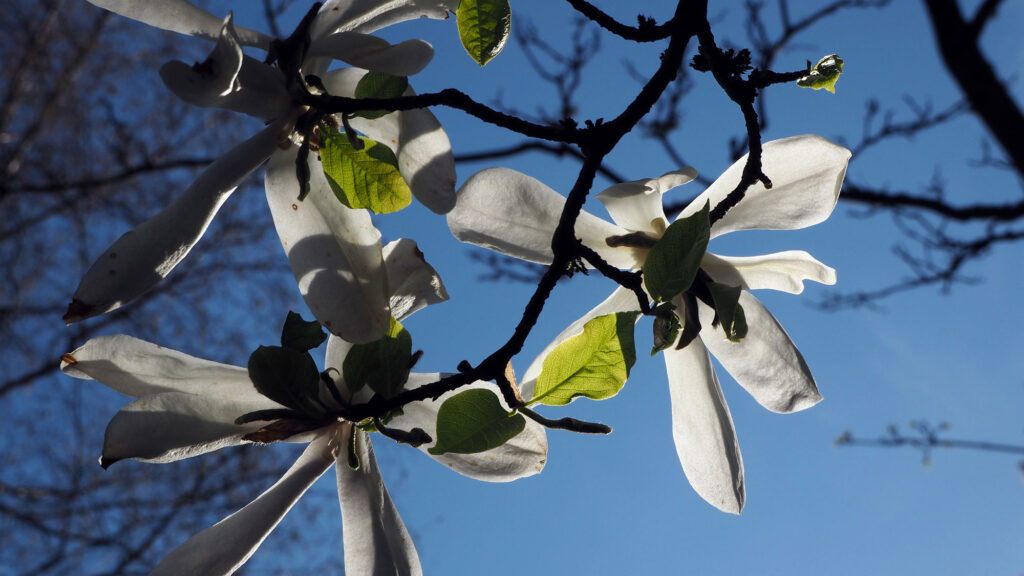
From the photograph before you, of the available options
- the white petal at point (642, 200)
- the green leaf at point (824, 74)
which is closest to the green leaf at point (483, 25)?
the white petal at point (642, 200)

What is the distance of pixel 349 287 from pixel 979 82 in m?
2.51

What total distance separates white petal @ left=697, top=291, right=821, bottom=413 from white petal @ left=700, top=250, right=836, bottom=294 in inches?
0.6

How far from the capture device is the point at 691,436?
62cm

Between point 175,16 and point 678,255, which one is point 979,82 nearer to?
point 678,255

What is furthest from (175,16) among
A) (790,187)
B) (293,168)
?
(790,187)

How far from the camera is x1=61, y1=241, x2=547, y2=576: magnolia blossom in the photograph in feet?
1.59

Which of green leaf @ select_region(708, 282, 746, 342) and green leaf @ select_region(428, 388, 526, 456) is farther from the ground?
green leaf @ select_region(708, 282, 746, 342)

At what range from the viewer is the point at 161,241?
1.43 feet

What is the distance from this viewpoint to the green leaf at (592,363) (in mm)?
477

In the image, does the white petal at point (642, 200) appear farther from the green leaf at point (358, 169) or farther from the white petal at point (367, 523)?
the white petal at point (367, 523)

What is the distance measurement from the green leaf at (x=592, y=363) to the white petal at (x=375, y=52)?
0.68 ft

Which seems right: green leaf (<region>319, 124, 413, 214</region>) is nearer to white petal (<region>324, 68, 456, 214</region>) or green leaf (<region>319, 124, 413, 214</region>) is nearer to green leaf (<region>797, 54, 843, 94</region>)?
white petal (<region>324, 68, 456, 214</region>)

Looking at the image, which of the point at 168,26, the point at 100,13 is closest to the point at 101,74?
the point at 100,13

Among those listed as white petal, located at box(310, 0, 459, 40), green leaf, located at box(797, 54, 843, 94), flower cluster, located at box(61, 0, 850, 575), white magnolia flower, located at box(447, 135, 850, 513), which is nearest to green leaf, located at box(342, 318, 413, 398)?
flower cluster, located at box(61, 0, 850, 575)
